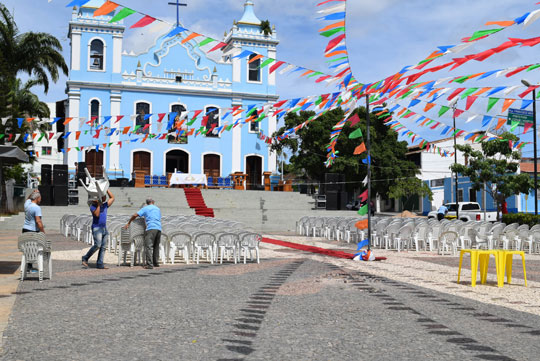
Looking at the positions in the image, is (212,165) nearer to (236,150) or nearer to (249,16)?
(236,150)

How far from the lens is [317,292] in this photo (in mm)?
7859

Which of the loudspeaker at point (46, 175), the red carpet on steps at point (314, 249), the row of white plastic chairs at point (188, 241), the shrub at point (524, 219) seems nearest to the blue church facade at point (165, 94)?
the loudspeaker at point (46, 175)

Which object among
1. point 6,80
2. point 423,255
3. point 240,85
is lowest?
point 423,255

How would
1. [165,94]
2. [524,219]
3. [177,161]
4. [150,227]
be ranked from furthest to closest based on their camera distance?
[177,161] < [165,94] < [524,219] < [150,227]

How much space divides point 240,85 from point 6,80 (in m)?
18.6

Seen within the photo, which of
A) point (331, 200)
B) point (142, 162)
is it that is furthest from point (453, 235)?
point (142, 162)

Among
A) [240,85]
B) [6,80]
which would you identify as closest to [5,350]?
[6,80]

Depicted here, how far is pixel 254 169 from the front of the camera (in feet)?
143

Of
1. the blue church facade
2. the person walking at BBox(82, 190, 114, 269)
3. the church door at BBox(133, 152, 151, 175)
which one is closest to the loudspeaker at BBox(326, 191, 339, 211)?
the blue church facade

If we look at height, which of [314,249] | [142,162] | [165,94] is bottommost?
[314,249]

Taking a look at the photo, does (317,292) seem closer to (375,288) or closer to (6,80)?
(375,288)

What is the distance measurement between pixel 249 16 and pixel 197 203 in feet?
60.1

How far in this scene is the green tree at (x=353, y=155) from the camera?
4231 centimetres

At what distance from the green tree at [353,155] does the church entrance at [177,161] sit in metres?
6.81
